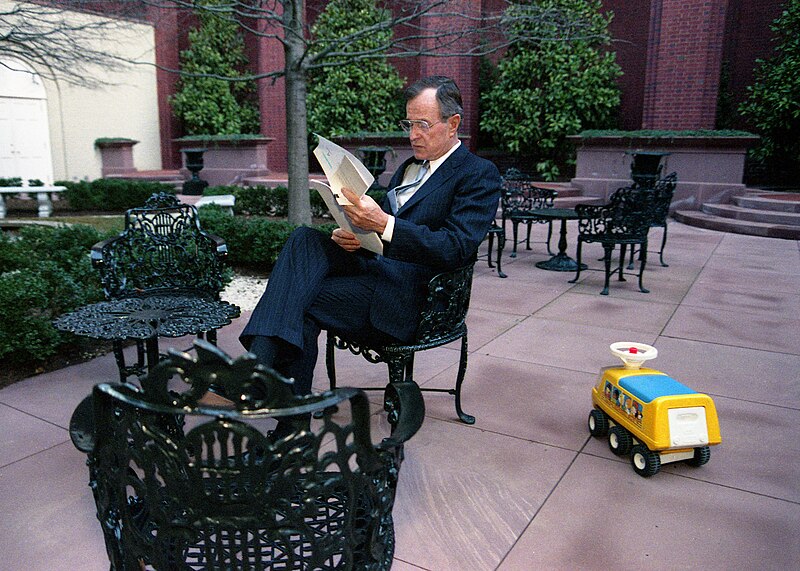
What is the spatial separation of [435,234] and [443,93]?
0.66 metres

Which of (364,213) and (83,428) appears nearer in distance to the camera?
(83,428)

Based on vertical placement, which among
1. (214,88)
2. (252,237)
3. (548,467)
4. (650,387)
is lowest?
(548,467)

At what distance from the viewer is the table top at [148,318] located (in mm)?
2682

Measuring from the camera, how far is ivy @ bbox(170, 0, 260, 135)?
17688 millimetres

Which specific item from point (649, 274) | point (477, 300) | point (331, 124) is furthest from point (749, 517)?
point (331, 124)

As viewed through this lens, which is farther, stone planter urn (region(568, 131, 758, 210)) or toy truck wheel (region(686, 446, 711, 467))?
stone planter urn (region(568, 131, 758, 210))

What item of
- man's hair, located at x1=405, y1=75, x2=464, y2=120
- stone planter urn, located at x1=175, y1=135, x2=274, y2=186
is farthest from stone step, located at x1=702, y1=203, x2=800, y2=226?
stone planter urn, located at x1=175, y1=135, x2=274, y2=186

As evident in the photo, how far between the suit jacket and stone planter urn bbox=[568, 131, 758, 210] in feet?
29.6

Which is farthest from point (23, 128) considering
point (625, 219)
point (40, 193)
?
point (625, 219)

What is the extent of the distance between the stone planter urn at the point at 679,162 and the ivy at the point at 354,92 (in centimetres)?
525

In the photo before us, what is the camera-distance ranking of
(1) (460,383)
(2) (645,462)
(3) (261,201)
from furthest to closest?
(3) (261,201), (1) (460,383), (2) (645,462)

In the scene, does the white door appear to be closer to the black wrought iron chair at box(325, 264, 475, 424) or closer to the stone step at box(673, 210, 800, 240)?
the stone step at box(673, 210, 800, 240)

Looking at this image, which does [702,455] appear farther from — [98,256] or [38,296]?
[38,296]

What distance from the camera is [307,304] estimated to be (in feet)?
8.65
